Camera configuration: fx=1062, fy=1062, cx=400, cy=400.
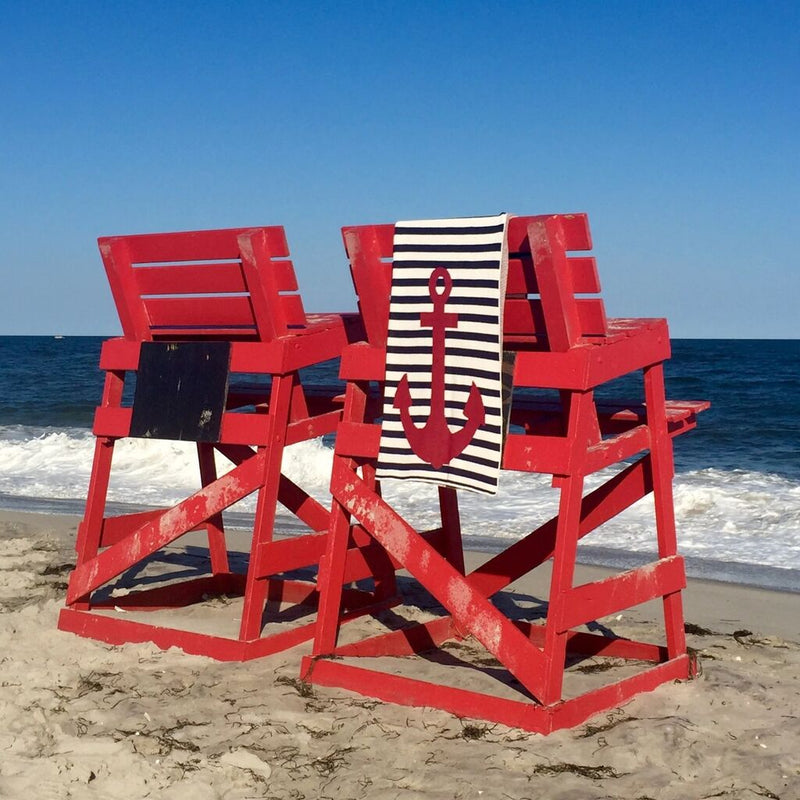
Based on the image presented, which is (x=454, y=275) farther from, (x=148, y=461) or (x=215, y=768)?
(x=148, y=461)

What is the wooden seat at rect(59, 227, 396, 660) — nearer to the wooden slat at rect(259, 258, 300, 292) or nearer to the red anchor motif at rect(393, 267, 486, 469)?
the wooden slat at rect(259, 258, 300, 292)

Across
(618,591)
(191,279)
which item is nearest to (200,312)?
Answer: (191,279)

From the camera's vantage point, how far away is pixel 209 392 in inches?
190

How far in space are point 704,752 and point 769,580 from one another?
3890mm

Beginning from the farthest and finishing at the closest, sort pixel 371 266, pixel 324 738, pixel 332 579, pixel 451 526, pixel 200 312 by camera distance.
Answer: pixel 451 526 < pixel 200 312 < pixel 332 579 < pixel 371 266 < pixel 324 738

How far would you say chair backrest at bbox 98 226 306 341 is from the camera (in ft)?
15.2

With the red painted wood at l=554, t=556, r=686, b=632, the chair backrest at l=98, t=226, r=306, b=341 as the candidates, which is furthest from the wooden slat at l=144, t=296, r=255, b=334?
the red painted wood at l=554, t=556, r=686, b=632

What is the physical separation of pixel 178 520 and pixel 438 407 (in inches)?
58.1

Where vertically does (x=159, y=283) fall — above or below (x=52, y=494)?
above

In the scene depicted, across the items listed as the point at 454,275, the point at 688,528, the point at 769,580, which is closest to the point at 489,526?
the point at 688,528

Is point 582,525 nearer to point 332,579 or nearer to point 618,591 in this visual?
point 618,591

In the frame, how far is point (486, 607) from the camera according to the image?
3953 millimetres

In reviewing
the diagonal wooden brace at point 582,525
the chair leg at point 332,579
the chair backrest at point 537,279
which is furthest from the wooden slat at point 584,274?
the chair leg at point 332,579

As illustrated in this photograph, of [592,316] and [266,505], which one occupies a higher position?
[592,316]
